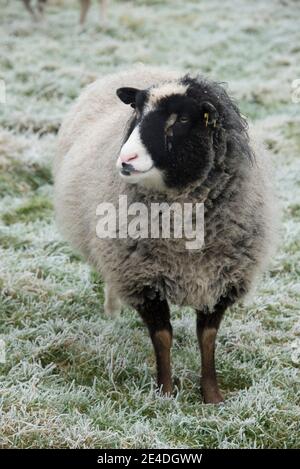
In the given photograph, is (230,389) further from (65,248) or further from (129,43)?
(129,43)

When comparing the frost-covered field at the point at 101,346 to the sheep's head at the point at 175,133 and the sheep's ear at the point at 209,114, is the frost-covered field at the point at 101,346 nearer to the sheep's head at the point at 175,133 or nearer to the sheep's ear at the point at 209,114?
the sheep's head at the point at 175,133

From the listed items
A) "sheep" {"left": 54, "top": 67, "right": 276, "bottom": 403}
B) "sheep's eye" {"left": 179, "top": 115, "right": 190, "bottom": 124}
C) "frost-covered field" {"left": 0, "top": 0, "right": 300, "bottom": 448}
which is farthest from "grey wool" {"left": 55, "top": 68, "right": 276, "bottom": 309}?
"frost-covered field" {"left": 0, "top": 0, "right": 300, "bottom": 448}

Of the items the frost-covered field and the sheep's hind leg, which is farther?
the sheep's hind leg

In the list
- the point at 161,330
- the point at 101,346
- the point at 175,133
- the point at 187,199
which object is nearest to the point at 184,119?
the point at 175,133

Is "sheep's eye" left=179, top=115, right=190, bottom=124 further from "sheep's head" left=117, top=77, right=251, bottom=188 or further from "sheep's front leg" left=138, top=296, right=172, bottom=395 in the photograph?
"sheep's front leg" left=138, top=296, right=172, bottom=395

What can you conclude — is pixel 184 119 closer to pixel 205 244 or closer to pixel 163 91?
pixel 163 91

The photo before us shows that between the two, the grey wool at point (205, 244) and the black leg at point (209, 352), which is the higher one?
the grey wool at point (205, 244)

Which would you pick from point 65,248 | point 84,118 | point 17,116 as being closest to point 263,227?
point 84,118

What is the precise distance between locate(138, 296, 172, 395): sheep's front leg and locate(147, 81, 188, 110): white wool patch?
1090 millimetres

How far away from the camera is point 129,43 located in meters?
14.4

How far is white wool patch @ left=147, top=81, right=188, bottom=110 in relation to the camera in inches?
138

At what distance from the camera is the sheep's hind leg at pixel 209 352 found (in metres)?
4.00

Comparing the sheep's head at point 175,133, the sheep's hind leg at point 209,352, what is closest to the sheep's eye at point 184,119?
the sheep's head at point 175,133

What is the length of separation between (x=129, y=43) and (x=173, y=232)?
11.4 m
